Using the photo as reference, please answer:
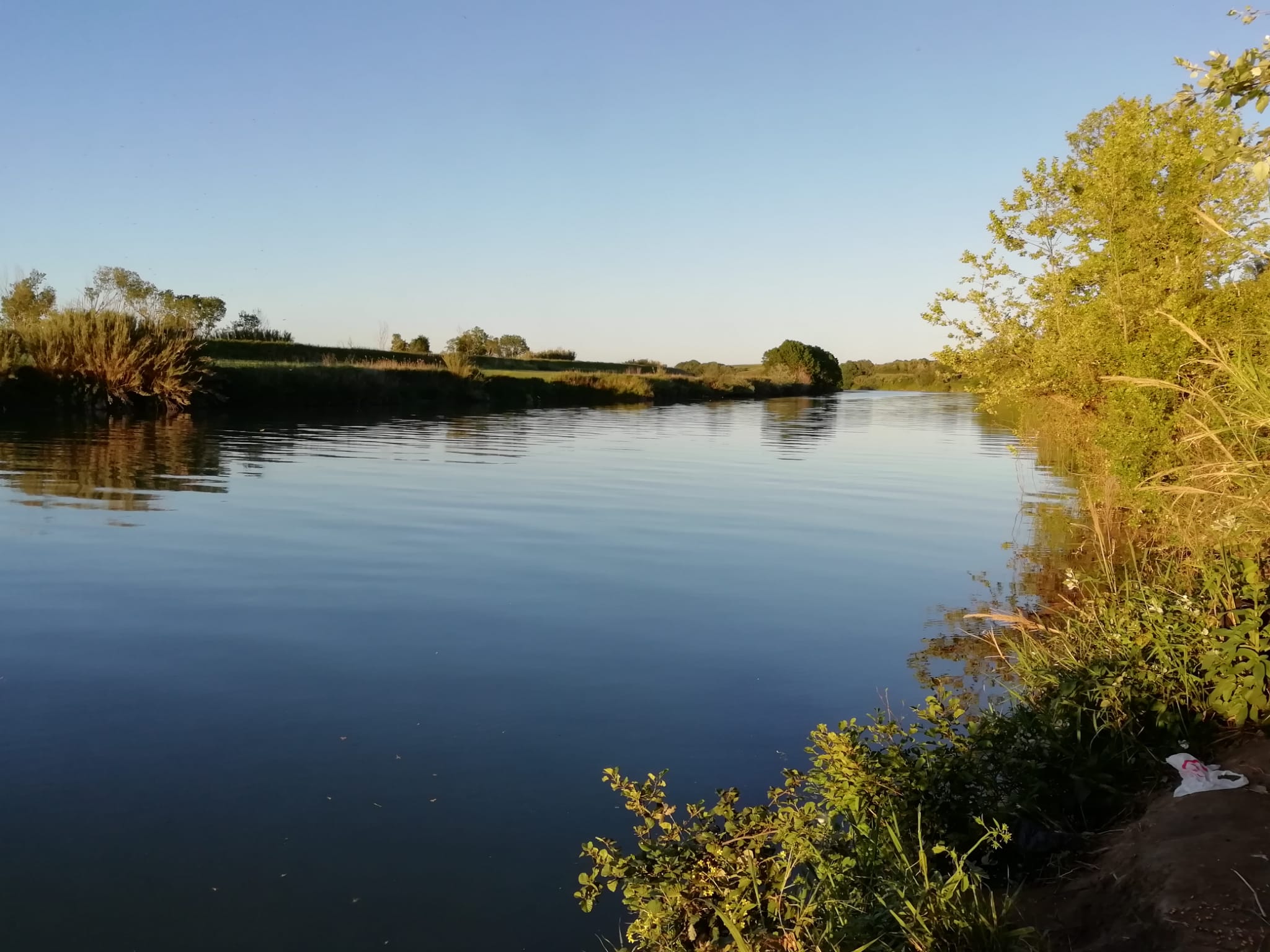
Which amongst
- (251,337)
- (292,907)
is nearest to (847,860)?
(292,907)

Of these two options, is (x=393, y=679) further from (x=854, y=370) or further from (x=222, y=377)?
(x=854, y=370)

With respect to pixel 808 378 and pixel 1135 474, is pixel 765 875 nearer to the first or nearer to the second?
pixel 1135 474

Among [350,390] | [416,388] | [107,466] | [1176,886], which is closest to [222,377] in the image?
[350,390]

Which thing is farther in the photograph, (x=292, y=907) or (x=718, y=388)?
(x=718, y=388)

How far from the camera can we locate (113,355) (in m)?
28.1

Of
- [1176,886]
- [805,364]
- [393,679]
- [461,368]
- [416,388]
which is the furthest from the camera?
[805,364]

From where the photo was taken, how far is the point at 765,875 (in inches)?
126

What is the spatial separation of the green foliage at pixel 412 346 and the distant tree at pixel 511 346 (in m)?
13.5

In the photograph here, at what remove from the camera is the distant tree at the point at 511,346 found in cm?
8825

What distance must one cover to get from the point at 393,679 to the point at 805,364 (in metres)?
97.1

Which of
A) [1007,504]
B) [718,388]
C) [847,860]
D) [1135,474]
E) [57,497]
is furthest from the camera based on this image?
[718,388]

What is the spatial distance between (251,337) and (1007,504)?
4651cm

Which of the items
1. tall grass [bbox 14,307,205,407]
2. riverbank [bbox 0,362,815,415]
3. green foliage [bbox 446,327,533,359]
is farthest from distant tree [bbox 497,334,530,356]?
tall grass [bbox 14,307,205,407]

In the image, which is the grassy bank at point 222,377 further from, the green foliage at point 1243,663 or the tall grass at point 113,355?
the green foliage at point 1243,663
